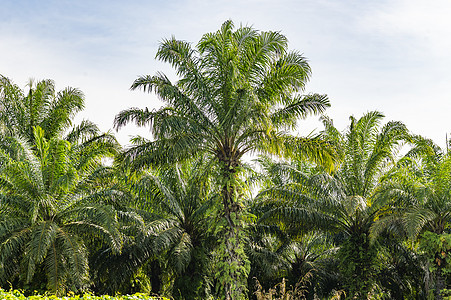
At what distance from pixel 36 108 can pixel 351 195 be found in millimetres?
13179

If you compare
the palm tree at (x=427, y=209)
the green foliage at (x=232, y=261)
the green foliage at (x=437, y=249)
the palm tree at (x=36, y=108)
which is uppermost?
the palm tree at (x=36, y=108)

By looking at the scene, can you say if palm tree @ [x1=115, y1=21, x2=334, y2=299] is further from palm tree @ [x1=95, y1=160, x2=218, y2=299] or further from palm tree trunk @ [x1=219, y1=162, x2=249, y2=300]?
palm tree @ [x1=95, y1=160, x2=218, y2=299]

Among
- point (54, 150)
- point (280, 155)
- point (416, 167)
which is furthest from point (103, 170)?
point (416, 167)

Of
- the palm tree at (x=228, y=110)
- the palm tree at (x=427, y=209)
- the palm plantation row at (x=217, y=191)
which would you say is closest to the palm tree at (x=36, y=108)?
the palm plantation row at (x=217, y=191)

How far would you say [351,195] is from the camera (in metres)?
18.7

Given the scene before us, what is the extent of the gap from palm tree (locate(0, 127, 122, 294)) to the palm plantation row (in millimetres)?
47

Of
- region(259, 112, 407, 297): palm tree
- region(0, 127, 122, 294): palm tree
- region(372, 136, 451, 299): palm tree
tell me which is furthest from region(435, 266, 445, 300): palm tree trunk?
region(0, 127, 122, 294): palm tree

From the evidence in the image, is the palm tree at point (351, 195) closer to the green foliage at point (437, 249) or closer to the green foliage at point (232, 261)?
the green foliage at point (437, 249)

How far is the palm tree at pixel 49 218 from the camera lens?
14.6 metres

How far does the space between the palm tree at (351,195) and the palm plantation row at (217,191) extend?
0.18 feet

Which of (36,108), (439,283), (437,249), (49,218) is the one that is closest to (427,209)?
(437,249)

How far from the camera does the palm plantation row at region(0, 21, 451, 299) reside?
1480 cm

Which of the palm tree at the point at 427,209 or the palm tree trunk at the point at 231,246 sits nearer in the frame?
the palm tree trunk at the point at 231,246

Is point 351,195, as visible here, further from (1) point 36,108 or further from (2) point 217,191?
(1) point 36,108
